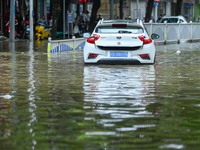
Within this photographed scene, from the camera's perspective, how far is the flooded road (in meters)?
8.57

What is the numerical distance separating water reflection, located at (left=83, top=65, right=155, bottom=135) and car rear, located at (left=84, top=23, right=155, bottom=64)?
0.68 metres

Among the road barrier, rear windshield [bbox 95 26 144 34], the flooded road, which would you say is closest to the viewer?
the flooded road

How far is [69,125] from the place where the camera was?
9719 millimetres

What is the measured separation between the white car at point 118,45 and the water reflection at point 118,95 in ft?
2.24

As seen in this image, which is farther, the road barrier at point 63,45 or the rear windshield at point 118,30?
the road barrier at point 63,45

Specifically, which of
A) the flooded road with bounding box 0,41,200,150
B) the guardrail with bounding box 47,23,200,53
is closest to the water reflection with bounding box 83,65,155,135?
the flooded road with bounding box 0,41,200,150

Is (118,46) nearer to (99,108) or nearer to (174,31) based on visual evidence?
(99,108)

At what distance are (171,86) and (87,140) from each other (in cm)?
663

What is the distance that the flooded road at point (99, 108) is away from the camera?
857 cm

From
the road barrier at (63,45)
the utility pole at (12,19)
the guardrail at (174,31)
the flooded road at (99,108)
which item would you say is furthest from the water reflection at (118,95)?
the utility pole at (12,19)

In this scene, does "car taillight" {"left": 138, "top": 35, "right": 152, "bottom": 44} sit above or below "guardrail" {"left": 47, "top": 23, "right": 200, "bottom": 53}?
above

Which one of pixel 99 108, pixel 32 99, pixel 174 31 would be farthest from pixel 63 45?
pixel 99 108

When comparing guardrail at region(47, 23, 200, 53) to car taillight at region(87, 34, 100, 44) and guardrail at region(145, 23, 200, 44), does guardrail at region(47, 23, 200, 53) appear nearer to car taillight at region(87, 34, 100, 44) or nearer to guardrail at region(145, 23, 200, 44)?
guardrail at region(145, 23, 200, 44)

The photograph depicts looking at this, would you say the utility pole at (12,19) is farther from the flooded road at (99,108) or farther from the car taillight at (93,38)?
the flooded road at (99,108)
